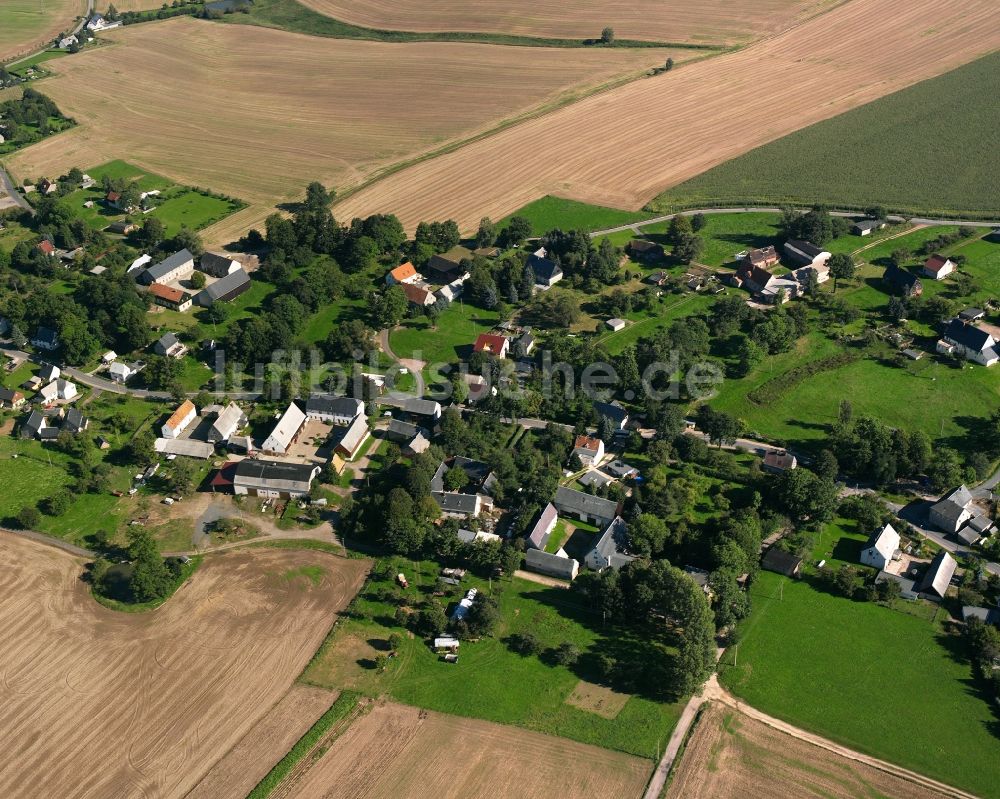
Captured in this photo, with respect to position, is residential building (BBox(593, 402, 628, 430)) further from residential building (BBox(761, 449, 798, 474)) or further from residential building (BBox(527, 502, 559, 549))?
residential building (BBox(761, 449, 798, 474))

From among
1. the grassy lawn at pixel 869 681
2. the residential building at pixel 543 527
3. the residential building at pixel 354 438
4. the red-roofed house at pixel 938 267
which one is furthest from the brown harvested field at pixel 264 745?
the red-roofed house at pixel 938 267

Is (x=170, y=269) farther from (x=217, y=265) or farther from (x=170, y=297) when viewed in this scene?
(x=170, y=297)

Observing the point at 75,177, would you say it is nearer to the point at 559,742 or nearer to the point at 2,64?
the point at 2,64

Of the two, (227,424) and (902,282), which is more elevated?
(902,282)

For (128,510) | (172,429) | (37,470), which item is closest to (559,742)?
(128,510)

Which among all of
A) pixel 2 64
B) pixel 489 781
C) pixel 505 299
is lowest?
pixel 489 781

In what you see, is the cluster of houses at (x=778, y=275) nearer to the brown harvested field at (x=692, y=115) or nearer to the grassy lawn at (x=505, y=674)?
the brown harvested field at (x=692, y=115)

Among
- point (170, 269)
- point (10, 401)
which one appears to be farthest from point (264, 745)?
point (170, 269)

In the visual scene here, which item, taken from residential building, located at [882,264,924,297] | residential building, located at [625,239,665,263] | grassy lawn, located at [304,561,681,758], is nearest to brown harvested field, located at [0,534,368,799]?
grassy lawn, located at [304,561,681,758]
